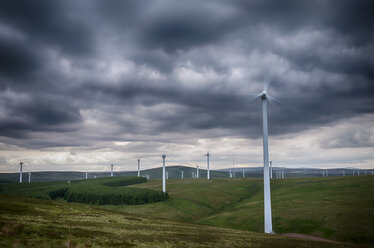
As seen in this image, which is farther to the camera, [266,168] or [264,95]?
[264,95]

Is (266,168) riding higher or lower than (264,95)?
lower

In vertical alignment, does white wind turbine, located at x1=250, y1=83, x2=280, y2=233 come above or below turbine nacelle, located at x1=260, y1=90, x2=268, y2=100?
below

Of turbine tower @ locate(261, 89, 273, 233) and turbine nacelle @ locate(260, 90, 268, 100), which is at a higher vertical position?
turbine nacelle @ locate(260, 90, 268, 100)

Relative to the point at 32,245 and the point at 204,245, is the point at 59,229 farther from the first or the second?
the point at 204,245

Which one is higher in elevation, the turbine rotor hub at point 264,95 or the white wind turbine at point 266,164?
the turbine rotor hub at point 264,95

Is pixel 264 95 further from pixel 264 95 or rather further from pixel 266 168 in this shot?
pixel 266 168

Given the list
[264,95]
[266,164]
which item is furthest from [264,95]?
[266,164]

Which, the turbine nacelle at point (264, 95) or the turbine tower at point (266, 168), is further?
the turbine nacelle at point (264, 95)

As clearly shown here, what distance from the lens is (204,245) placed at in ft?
114

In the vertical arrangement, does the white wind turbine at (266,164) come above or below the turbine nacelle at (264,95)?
below

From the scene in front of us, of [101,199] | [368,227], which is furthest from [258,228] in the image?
[101,199]

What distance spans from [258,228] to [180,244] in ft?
191

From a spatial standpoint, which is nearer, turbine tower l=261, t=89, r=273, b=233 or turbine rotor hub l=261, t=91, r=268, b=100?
turbine tower l=261, t=89, r=273, b=233

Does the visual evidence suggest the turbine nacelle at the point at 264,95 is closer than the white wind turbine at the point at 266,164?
No
